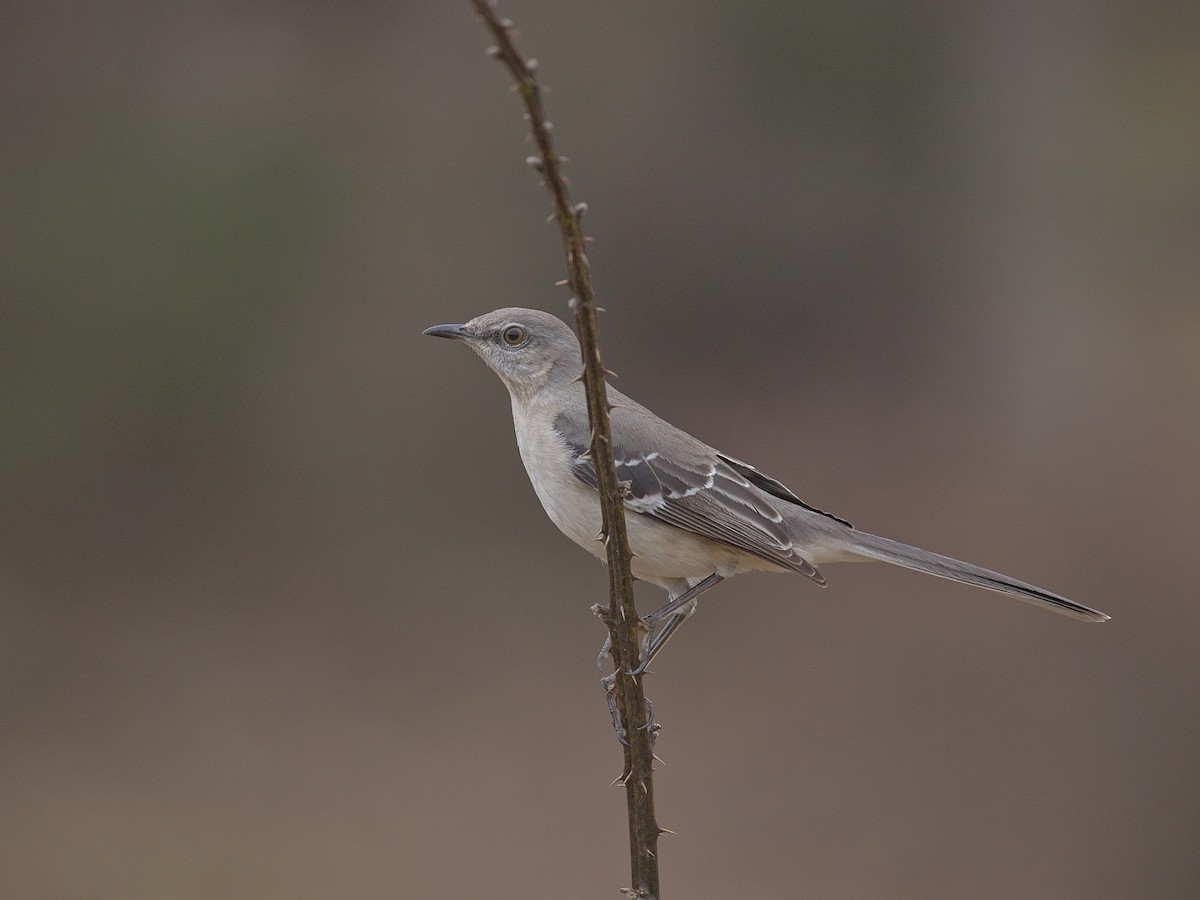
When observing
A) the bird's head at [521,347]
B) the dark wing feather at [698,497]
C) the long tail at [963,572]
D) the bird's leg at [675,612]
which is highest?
the bird's head at [521,347]

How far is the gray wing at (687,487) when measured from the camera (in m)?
4.06

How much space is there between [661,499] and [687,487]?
133 millimetres

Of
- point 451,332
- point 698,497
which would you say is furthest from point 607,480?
point 451,332

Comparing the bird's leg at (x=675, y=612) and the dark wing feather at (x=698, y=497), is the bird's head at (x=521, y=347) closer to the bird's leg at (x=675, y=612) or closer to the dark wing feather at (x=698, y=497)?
the dark wing feather at (x=698, y=497)

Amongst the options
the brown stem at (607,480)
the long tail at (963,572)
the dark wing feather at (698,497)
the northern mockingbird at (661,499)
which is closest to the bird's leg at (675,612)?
the northern mockingbird at (661,499)

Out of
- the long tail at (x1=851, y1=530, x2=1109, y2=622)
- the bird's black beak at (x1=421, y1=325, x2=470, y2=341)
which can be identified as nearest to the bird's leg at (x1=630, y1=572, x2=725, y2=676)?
the long tail at (x1=851, y1=530, x2=1109, y2=622)

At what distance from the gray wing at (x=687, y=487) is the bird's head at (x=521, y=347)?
25cm

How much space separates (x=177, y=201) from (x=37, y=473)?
275 cm

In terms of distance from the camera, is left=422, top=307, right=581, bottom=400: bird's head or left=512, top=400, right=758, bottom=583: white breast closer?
left=512, top=400, right=758, bottom=583: white breast

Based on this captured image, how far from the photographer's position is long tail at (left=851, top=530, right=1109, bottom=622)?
366 cm

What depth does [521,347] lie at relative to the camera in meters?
4.44

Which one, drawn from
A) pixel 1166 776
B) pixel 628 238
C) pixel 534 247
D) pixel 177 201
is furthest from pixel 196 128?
pixel 1166 776

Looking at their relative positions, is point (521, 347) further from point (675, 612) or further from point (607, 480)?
point (607, 480)

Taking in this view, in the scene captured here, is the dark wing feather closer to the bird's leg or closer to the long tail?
the bird's leg
